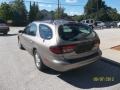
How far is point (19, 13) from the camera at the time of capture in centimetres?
5947

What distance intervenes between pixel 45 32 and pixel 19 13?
178ft

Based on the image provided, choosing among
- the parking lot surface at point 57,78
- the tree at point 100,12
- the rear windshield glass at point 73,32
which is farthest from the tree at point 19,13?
the rear windshield glass at point 73,32

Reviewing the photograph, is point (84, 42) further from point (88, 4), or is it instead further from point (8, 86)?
point (88, 4)

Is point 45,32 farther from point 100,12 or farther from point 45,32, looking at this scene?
point 100,12

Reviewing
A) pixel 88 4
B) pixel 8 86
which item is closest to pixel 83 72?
pixel 8 86

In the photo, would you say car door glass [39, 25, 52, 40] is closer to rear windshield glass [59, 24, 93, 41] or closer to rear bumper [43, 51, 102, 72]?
rear windshield glass [59, 24, 93, 41]

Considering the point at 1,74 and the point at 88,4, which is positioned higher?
the point at 88,4

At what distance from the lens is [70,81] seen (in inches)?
244

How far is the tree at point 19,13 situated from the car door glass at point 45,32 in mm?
50582

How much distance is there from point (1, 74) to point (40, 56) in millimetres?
1332

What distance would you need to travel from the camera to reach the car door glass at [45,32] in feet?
21.6
